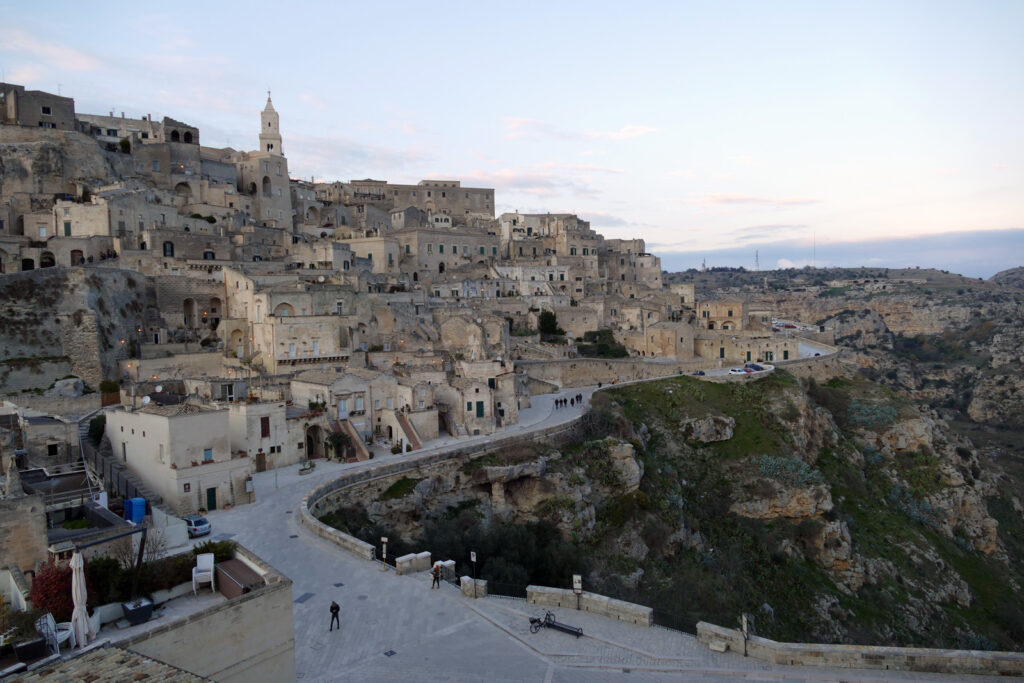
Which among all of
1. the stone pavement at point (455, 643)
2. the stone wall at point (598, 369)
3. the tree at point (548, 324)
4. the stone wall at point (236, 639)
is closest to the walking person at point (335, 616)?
the stone pavement at point (455, 643)

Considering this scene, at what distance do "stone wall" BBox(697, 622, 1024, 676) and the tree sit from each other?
122 feet

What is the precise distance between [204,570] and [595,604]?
8.59 m

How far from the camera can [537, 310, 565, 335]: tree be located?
4997 cm

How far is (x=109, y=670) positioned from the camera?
320 inches

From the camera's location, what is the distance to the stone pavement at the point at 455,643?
40.9 ft

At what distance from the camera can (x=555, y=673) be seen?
41.1ft

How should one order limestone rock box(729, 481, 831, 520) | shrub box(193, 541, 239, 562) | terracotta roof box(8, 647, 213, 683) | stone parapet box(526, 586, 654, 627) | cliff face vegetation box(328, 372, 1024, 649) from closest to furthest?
terracotta roof box(8, 647, 213, 683) → shrub box(193, 541, 239, 562) → stone parapet box(526, 586, 654, 627) → cliff face vegetation box(328, 372, 1024, 649) → limestone rock box(729, 481, 831, 520)

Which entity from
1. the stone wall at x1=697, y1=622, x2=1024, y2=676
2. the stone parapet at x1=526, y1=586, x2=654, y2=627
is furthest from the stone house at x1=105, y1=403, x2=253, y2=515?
the stone wall at x1=697, y1=622, x2=1024, y2=676

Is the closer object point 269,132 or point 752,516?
point 752,516

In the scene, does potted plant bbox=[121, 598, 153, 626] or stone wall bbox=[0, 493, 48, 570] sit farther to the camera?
stone wall bbox=[0, 493, 48, 570]

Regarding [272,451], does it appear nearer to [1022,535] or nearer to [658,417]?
[658,417]

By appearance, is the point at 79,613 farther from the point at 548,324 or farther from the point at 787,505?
the point at 548,324

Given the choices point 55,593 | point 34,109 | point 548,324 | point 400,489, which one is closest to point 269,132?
point 34,109

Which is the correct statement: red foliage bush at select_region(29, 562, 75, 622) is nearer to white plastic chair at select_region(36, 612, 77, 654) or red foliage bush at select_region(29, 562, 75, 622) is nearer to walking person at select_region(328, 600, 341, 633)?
white plastic chair at select_region(36, 612, 77, 654)
